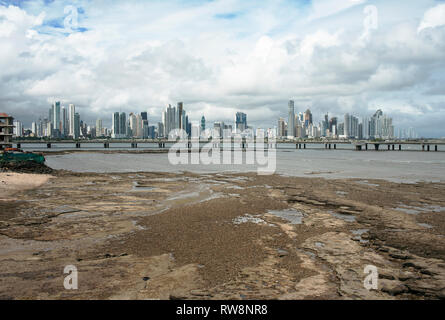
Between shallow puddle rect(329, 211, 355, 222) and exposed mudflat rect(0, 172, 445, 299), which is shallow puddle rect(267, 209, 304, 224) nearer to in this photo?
exposed mudflat rect(0, 172, 445, 299)

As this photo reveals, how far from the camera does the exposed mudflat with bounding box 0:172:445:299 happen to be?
25.6ft

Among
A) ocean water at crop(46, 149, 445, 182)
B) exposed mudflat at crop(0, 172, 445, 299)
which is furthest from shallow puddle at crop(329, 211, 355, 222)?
ocean water at crop(46, 149, 445, 182)

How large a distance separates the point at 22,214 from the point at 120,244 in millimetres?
9144

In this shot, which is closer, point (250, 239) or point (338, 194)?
point (250, 239)

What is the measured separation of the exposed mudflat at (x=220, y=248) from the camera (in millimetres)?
7797

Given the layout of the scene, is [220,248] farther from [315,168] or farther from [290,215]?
[315,168]

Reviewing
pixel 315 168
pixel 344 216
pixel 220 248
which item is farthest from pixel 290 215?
pixel 315 168

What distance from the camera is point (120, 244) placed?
1155cm

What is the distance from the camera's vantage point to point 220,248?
1118cm

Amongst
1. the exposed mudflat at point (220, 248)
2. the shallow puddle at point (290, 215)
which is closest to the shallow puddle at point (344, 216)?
the exposed mudflat at point (220, 248)

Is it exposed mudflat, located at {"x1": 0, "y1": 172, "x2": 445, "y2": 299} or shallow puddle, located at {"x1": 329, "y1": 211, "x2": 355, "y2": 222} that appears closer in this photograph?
exposed mudflat, located at {"x1": 0, "y1": 172, "x2": 445, "y2": 299}

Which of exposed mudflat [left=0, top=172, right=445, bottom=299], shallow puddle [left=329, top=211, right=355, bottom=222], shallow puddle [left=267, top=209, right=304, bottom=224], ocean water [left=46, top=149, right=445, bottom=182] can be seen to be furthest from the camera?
ocean water [left=46, top=149, right=445, bottom=182]
